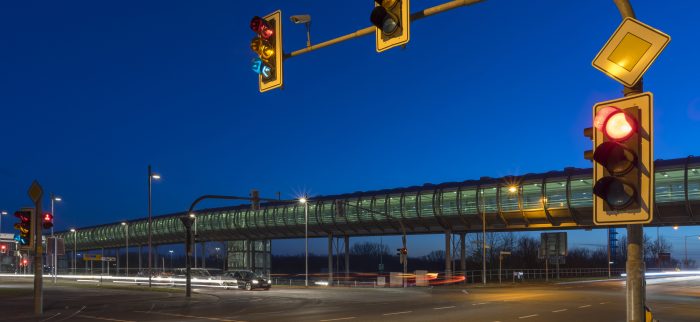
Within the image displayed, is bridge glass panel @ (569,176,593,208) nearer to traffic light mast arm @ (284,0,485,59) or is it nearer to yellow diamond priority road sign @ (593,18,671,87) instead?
traffic light mast arm @ (284,0,485,59)

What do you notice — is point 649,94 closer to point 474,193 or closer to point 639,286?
point 639,286

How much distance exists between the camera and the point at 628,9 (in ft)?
19.0

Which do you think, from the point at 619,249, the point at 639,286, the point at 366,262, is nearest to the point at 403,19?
the point at 639,286

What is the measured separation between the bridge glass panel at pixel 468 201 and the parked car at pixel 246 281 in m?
22.0

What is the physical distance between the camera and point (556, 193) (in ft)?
188

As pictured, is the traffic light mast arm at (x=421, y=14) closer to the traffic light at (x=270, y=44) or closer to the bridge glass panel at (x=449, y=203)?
the traffic light at (x=270, y=44)

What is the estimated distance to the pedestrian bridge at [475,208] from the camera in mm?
51562

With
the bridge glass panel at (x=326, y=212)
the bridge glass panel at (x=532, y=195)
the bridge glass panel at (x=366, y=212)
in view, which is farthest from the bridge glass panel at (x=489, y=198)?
the bridge glass panel at (x=326, y=212)

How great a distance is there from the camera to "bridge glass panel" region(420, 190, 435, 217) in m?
65.0

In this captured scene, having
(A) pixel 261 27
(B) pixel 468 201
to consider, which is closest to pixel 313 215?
(B) pixel 468 201

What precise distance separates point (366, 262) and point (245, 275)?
14032cm

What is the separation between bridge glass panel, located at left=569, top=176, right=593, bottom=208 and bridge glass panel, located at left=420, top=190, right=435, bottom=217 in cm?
1388

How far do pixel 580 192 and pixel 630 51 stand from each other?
173 ft

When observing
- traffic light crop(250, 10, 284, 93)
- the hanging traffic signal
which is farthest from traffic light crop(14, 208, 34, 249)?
the hanging traffic signal
